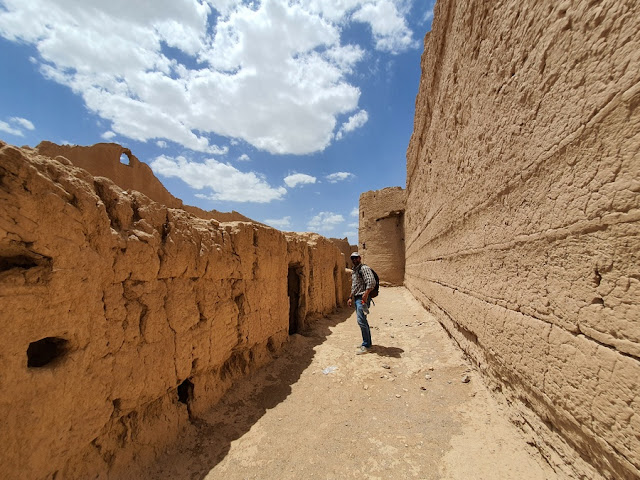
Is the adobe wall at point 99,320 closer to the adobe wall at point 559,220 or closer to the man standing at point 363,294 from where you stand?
the man standing at point 363,294

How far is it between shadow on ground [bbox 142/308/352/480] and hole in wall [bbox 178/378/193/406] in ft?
0.72

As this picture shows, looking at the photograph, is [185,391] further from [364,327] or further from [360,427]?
[364,327]

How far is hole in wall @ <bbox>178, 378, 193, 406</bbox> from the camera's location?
2850 mm

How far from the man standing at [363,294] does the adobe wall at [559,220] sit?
5.18ft

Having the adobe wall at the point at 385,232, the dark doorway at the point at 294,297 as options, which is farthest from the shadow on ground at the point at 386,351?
the adobe wall at the point at 385,232

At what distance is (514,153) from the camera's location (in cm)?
240

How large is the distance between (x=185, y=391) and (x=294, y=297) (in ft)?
11.4

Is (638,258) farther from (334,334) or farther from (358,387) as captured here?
(334,334)

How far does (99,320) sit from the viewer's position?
81.4 inches

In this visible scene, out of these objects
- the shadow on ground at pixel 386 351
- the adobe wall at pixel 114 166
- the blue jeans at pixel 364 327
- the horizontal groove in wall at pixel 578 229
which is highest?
the adobe wall at pixel 114 166

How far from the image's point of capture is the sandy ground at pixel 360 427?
218 centimetres

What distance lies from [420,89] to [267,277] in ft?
20.1

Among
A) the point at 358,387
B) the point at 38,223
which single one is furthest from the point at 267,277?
the point at 38,223

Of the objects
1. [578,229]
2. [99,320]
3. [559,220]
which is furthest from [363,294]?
[99,320]
